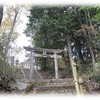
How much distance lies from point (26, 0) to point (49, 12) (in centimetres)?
149

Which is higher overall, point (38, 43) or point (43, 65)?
point (38, 43)

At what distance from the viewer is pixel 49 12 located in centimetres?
948

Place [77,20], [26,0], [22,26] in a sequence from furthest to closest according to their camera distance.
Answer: [22,26]
[77,20]
[26,0]

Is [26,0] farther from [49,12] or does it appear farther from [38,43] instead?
[38,43]

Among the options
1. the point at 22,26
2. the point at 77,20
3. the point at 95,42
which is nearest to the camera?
the point at 95,42

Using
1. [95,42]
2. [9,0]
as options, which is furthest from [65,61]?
[9,0]

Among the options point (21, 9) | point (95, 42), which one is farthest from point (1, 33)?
point (95, 42)

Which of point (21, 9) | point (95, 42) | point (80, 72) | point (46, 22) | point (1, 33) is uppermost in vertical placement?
point (21, 9)

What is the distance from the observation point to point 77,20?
369 inches

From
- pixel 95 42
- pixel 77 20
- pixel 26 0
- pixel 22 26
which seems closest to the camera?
pixel 95 42

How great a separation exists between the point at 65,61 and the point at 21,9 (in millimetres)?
3679

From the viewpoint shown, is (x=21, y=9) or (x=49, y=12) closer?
(x=21, y=9)

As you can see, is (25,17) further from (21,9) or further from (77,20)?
(77,20)

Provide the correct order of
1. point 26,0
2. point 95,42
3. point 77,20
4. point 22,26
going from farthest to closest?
point 22,26 < point 77,20 < point 26,0 < point 95,42
